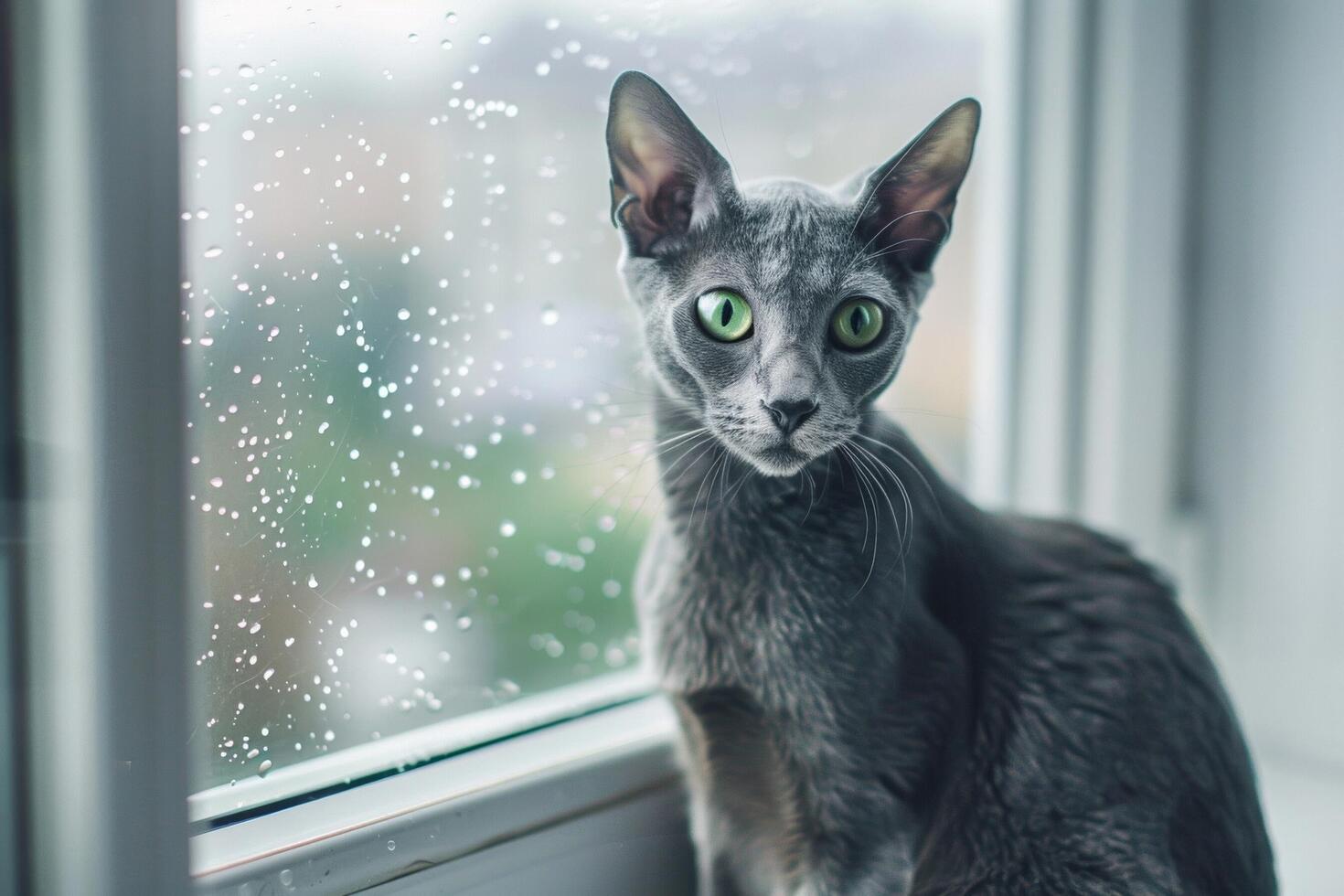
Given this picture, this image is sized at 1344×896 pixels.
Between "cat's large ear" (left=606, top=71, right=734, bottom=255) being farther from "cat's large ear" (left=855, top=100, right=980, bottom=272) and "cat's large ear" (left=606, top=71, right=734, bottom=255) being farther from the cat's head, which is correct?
"cat's large ear" (left=855, top=100, right=980, bottom=272)

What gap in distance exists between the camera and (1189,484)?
1309 millimetres

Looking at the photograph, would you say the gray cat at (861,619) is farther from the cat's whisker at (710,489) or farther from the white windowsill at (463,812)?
the white windowsill at (463,812)

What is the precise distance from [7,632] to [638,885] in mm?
580

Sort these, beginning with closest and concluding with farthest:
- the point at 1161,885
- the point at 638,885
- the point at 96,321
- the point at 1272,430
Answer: the point at 96,321 < the point at 1161,885 < the point at 638,885 < the point at 1272,430

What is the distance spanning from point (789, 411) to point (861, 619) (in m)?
0.19

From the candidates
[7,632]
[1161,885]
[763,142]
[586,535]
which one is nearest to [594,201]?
[763,142]

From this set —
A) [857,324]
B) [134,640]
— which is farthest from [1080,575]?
[134,640]

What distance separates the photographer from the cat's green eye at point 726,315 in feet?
2.27

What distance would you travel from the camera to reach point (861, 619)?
74cm

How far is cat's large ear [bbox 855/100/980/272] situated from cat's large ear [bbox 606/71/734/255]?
111 mm

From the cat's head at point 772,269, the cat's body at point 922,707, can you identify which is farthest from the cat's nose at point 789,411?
the cat's body at point 922,707

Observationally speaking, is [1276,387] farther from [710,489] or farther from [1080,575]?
[710,489]

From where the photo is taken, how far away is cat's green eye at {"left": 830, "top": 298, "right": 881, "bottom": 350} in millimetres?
699

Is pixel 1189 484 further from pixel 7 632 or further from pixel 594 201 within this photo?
pixel 7 632
